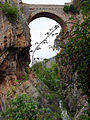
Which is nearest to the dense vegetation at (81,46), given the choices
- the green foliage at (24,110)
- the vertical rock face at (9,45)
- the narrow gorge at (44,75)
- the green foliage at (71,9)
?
the narrow gorge at (44,75)

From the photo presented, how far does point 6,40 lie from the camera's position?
320 inches

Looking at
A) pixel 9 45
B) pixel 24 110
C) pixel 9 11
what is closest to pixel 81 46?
pixel 24 110

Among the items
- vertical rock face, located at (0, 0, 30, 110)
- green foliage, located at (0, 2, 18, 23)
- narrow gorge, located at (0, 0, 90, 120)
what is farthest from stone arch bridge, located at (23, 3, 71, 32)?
green foliage, located at (0, 2, 18, 23)

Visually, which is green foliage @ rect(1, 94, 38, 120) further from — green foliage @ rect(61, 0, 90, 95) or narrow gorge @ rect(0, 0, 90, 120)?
green foliage @ rect(61, 0, 90, 95)

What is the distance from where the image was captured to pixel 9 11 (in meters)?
8.56

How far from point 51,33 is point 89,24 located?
0.85 meters

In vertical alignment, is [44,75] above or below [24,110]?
above

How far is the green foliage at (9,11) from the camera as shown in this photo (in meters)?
8.45

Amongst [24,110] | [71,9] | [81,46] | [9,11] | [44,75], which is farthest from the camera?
[71,9]

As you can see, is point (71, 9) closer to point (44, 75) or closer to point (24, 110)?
point (44, 75)

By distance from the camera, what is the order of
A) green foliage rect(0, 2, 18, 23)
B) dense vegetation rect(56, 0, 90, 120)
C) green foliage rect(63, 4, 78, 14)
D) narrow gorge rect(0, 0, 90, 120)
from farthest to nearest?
green foliage rect(63, 4, 78, 14)
green foliage rect(0, 2, 18, 23)
narrow gorge rect(0, 0, 90, 120)
dense vegetation rect(56, 0, 90, 120)

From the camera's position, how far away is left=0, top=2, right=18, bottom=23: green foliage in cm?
845

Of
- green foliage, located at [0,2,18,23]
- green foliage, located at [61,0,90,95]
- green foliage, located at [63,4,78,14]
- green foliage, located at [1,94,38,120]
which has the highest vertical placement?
green foliage, located at [63,4,78,14]

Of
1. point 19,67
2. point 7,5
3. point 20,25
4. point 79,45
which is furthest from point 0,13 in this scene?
point 79,45
